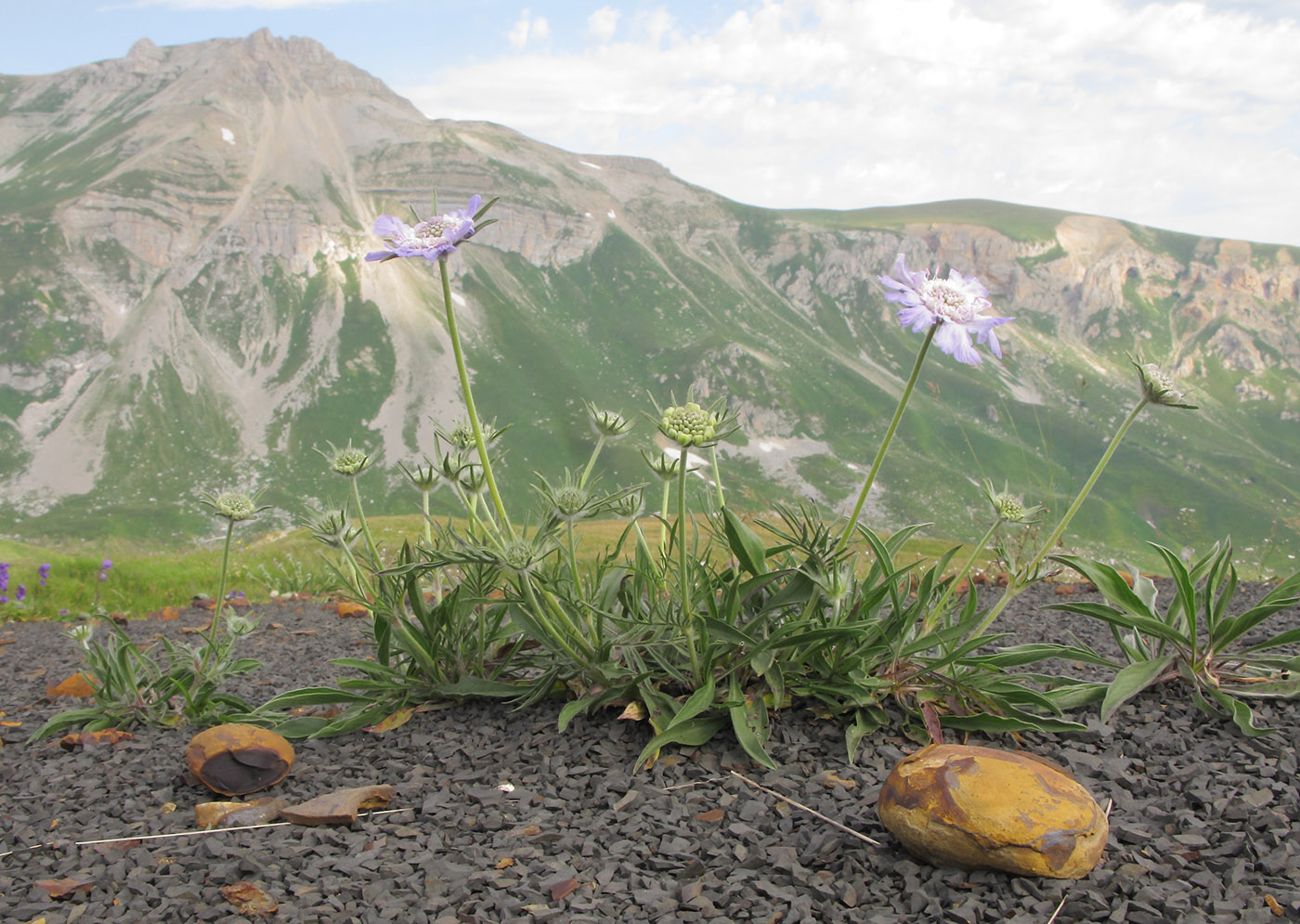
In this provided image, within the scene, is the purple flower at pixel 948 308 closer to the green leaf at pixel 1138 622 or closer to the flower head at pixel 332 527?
the green leaf at pixel 1138 622

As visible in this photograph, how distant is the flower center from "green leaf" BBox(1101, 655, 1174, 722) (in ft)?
7.18

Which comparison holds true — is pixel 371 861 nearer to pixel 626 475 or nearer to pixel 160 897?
pixel 160 897

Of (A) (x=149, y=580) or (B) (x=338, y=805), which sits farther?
(A) (x=149, y=580)

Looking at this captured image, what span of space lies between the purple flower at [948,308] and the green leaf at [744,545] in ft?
4.37

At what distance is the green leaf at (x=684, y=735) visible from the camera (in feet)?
13.5

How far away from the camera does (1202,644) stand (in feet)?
15.7

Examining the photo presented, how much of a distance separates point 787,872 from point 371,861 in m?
1.71

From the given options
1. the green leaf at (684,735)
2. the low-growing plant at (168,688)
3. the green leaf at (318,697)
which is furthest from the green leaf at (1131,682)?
the low-growing plant at (168,688)

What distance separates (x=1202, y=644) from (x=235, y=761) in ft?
17.4

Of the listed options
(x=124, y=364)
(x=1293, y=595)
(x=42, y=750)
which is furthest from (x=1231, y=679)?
(x=124, y=364)

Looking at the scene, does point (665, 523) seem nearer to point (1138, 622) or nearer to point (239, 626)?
point (1138, 622)

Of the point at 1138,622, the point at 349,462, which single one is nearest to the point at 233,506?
the point at 349,462

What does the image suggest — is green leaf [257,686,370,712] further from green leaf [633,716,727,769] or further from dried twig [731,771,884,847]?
dried twig [731,771,884,847]

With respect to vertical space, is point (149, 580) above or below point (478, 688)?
below
